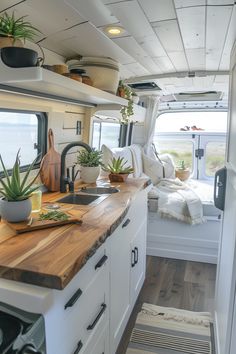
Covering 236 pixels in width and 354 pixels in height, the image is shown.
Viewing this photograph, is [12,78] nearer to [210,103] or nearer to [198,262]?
[198,262]

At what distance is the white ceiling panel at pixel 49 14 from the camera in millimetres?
1310

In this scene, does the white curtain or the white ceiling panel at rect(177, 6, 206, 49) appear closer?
the white ceiling panel at rect(177, 6, 206, 49)

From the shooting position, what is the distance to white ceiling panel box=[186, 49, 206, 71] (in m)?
2.08

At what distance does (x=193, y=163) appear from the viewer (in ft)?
15.8

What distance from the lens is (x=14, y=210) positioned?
4.31 feet

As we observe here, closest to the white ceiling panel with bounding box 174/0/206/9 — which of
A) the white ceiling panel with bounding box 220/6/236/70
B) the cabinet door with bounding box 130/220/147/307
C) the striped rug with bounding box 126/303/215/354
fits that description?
the white ceiling panel with bounding box 220/6/236/70

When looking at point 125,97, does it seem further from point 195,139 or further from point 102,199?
point 195,139

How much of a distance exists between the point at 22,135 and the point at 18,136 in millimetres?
43

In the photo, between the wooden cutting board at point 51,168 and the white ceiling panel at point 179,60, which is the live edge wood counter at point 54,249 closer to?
the wooden cutting board at point 51,168

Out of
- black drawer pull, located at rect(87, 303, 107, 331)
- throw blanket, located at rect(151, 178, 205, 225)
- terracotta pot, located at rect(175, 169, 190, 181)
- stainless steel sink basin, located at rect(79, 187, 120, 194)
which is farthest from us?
terracotta pot, located at rect(175, 169, 190, 181)

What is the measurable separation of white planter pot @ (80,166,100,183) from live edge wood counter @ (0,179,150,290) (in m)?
0.79

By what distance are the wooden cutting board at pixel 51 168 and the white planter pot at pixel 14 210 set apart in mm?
643

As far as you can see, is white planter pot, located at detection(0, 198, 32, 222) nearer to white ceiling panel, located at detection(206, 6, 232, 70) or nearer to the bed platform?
white ceiling panel, located at detection(206, 6, 232, 70)

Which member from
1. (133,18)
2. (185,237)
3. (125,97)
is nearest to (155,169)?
(185,237)
